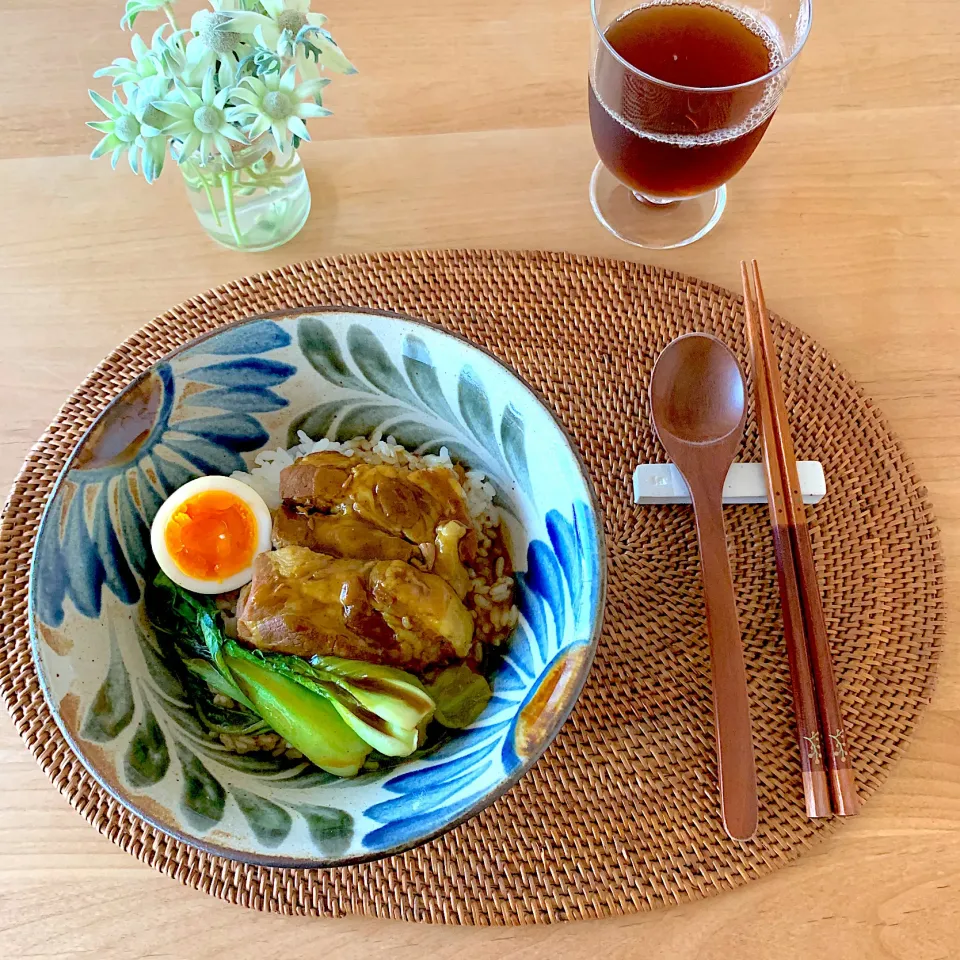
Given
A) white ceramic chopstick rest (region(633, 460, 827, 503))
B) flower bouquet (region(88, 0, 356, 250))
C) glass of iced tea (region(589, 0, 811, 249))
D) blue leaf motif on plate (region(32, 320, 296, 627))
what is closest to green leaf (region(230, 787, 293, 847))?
blue leaf motif on plate (region(32, 320, 296, 627))

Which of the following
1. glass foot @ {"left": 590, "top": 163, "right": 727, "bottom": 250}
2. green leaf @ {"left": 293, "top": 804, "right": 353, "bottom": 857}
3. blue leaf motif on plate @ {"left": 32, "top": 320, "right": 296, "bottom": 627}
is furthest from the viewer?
glass foot @ {"left": 590, "top": 163, "right": 727, "bottom": 250}

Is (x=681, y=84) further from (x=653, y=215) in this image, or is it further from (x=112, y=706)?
(x=112, y=706)

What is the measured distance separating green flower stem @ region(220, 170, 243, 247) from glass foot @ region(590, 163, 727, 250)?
0.50m

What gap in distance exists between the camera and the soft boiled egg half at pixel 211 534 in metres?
0.85

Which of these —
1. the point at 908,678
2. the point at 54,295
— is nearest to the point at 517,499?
the point at 908,678

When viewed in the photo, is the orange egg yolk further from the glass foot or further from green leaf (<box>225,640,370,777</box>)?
the glass foot

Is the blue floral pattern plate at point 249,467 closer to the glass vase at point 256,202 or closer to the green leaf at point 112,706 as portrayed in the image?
the green leaf at point 112,706

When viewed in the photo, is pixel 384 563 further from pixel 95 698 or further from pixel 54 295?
pixel 54 295

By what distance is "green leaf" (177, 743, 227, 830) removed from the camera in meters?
0.67

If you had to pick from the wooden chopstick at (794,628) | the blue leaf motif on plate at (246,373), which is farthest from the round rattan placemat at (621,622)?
the blue leaf motif on plate at (246,373)

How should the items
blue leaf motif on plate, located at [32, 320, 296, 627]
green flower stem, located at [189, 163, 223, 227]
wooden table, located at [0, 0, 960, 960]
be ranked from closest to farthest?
blue leaf motif on plate, located at [32, 320, 296, 627], wooden table, located at [0, 0, 960, 960], green flower stem, located at [189, 163, 223, 227]

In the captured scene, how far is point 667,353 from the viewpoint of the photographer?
0.99 m

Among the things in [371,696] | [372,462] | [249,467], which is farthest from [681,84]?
[371,696]

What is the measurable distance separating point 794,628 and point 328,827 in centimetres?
52
